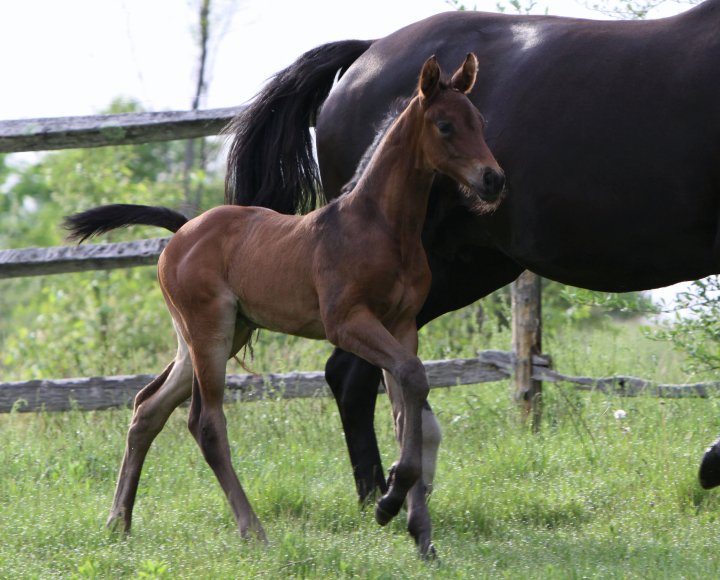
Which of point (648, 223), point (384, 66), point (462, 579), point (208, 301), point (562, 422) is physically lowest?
point (562, 422)

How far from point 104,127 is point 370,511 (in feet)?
9.03

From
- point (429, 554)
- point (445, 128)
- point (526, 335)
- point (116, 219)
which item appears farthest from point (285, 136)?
point (429, 554)

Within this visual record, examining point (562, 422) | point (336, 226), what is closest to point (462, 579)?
point (336, 226)

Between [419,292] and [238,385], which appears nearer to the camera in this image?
[419,292]

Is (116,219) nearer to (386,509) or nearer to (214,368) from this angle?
(214,368)

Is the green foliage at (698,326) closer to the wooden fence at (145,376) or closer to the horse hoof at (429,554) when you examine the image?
the wooden fence at (145,376)

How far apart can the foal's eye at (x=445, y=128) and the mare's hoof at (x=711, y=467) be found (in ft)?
5.05

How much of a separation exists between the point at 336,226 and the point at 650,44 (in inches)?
55.7

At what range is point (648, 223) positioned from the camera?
13.0ft

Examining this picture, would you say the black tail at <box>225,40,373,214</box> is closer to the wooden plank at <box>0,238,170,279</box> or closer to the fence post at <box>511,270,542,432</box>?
the wooden plank at <box>0,238,170,279</box>

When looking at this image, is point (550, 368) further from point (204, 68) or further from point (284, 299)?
point (204, 68)

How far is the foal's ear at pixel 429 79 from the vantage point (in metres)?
3.37

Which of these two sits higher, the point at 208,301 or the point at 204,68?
the point at 208,301

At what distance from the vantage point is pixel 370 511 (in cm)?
432
